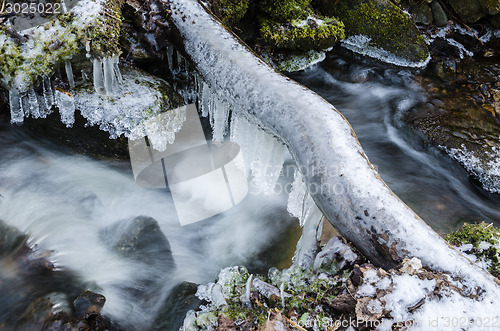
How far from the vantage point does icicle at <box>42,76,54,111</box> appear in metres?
3.41

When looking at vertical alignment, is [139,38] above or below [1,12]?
below

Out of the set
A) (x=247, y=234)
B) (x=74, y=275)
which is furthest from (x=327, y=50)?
(x=74, y=275)

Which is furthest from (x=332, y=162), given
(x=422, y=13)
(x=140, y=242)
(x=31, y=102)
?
(x=422, y=13)

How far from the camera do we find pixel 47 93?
3510 mm

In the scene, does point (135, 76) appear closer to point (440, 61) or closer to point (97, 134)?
point (97, 134)

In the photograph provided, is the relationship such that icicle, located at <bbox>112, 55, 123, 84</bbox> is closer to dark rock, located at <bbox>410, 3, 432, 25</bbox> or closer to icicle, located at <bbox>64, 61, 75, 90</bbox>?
icicle, located at <bbox>64, 61, 75, 90</bbox>

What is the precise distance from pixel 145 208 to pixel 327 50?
466cm

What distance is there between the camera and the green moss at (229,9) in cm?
437

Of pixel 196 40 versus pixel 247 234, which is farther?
pixel 247 234

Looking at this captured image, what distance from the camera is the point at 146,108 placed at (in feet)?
12.1

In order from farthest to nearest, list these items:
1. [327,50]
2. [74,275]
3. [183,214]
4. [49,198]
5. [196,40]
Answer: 1. [327,50]
2. [183,214]
3. [49,198]
4. [196,40]
5. [74,275]

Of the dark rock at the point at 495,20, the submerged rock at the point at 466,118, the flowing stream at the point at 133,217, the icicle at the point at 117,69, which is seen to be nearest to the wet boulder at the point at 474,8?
the dark rock at the point at 495,20
